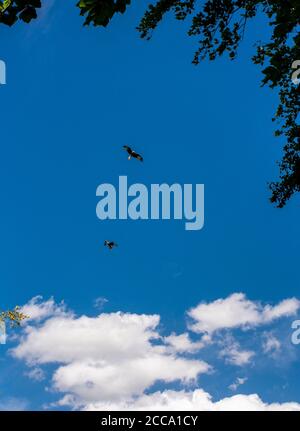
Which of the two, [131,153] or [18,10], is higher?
[131,153]

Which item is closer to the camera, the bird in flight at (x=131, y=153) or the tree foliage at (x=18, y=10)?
the tree foliage at (x=18, y=10)

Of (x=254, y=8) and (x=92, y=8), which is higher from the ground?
(x=254, y=8)

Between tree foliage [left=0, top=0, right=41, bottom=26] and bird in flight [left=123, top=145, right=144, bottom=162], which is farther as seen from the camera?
bird in flight [left=123, top=145, right=144, bottom=162]

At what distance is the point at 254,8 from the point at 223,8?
796mm

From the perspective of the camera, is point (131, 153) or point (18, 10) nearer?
point (18, 10)

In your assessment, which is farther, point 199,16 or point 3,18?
point 199,16

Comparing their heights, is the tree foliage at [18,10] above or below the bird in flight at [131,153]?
below

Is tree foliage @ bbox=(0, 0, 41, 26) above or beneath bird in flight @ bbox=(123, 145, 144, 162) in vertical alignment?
beneath

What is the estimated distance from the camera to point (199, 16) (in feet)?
38.6
